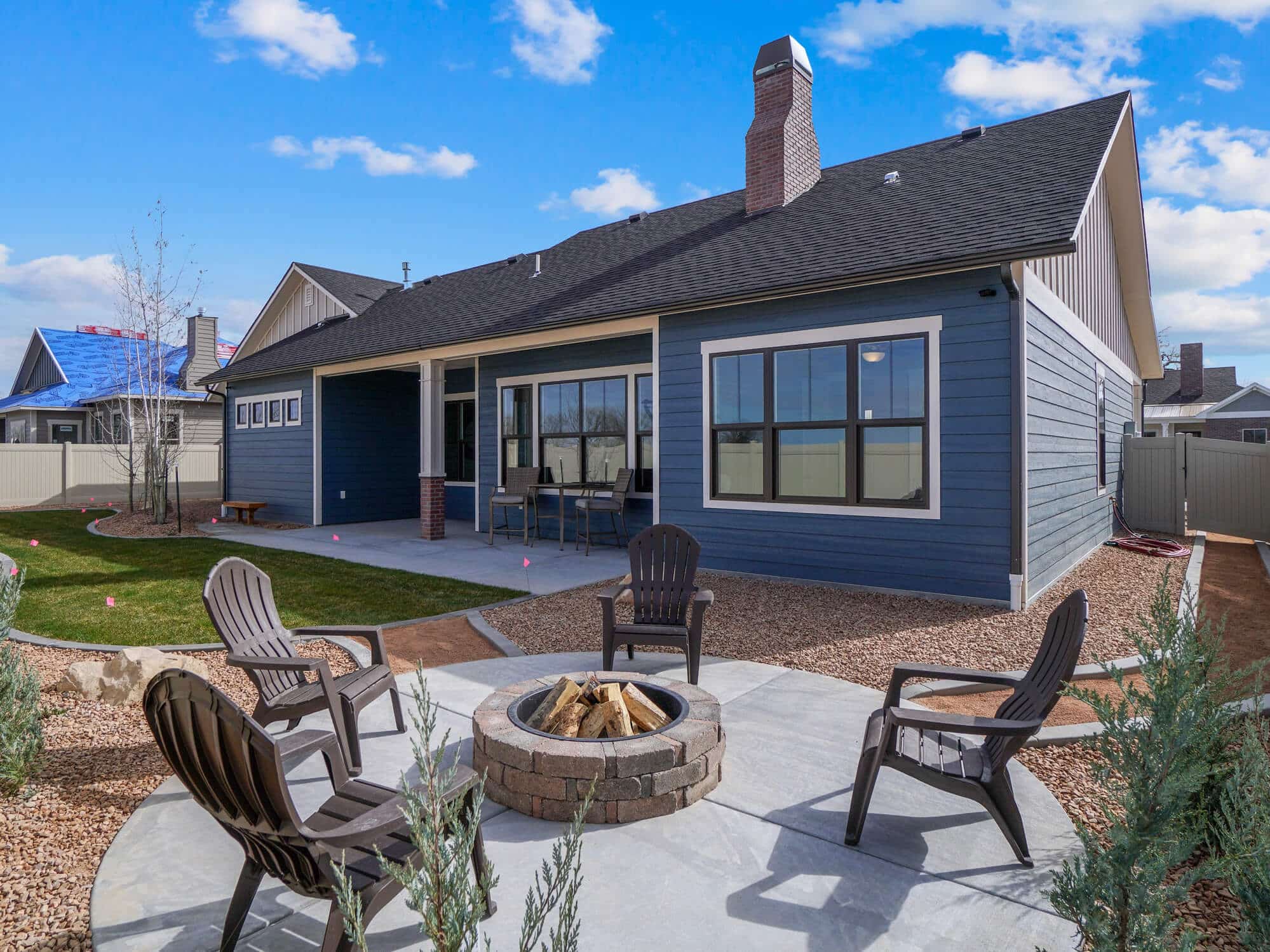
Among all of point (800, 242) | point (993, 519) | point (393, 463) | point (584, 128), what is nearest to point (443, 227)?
point (584, 128)

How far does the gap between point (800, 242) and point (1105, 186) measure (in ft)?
19.0

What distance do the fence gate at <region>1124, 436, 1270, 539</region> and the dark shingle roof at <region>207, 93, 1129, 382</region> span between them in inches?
260

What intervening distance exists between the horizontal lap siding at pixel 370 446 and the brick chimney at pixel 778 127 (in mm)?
8457

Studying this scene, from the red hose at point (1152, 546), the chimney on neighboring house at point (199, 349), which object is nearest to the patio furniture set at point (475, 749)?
the red hose at point (1152, 546)

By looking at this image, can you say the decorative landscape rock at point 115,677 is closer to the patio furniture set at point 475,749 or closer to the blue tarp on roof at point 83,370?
the patio furniture set at point 475,749

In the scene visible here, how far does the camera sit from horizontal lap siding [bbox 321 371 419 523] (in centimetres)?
1404

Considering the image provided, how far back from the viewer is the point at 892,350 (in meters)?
7.01

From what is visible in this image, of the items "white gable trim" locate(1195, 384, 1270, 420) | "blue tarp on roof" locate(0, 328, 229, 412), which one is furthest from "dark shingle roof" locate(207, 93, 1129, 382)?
"white gable trim" locate(1195, 384, 1270, 420)

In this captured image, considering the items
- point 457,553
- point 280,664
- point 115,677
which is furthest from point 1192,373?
point 115,677

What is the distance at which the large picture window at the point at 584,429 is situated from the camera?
10789 millimetres

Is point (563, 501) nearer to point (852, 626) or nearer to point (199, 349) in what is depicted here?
point (852, 626)

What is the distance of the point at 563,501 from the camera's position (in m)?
10.7

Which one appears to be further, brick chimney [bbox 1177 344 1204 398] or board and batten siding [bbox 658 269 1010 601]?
brick chimney [bbox 1177 344 1204 398]

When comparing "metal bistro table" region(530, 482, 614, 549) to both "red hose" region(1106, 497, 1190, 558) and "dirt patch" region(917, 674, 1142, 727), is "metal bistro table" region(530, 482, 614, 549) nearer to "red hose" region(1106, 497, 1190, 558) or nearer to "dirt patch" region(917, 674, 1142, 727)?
"dirt patch" region(917, 674, 1142, 727)
